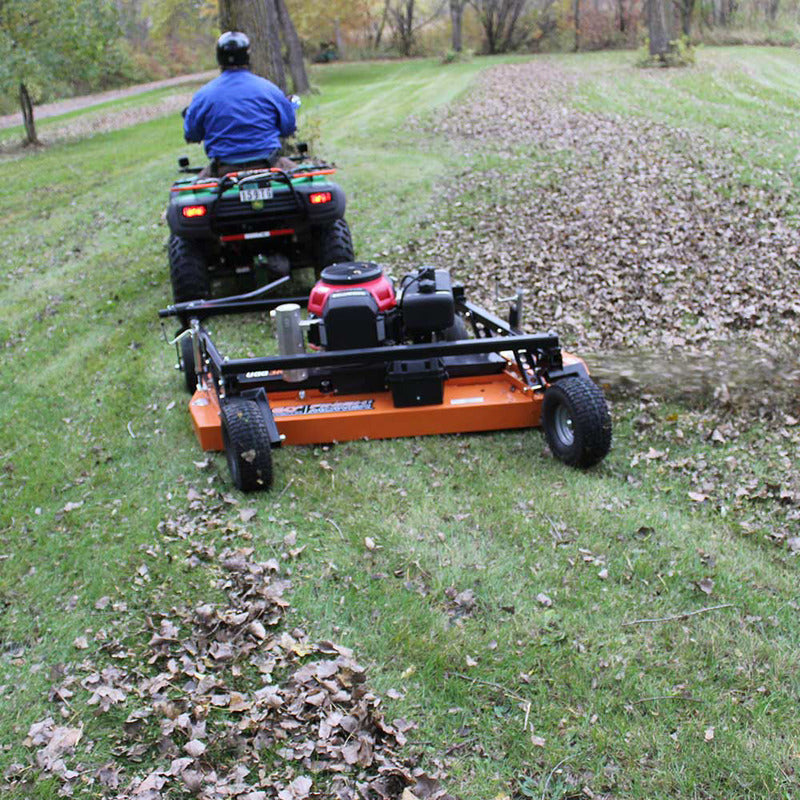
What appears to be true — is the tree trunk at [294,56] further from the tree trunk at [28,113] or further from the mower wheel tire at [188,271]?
the mower wheel tire at [188,271]

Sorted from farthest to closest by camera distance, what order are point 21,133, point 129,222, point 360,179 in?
point 21,133
point 360,179
point 129,222

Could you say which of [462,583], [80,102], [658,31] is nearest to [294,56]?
[658,31]

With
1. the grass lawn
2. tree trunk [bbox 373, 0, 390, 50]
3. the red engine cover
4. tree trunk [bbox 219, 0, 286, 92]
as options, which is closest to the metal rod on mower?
the red engine cover

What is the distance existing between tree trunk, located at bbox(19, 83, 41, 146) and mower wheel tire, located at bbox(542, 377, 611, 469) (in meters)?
18.3

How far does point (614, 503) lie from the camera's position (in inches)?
188

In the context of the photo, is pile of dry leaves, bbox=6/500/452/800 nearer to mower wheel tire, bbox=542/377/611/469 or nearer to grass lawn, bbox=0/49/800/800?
grass lawn, bbox=0/49/800/800

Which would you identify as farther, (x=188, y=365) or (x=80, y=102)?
(x=80, y=102)

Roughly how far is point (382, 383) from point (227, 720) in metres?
2.72

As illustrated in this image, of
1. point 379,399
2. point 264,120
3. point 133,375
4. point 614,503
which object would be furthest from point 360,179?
point 614,503

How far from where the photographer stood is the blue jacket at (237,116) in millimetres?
8078

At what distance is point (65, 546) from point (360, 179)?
9.95m

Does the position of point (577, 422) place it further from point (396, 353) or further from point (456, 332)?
point (456, 332)

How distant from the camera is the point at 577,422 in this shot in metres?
4.89

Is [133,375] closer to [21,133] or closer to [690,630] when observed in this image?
[690,630]
